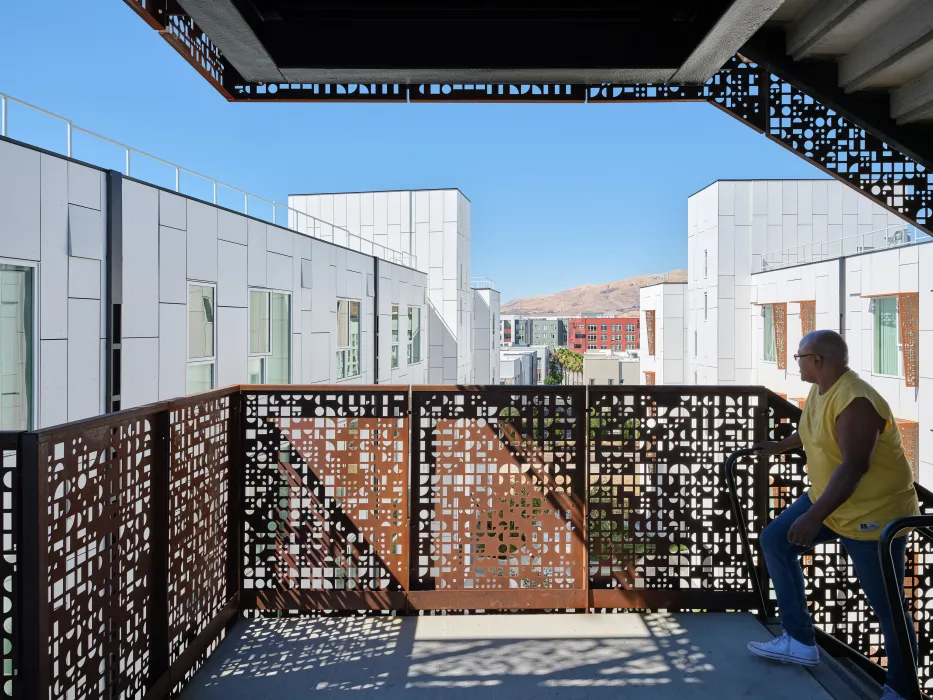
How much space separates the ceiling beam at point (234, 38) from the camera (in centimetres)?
299

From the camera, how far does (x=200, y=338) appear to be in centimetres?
907

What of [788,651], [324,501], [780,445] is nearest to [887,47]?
[780,445]

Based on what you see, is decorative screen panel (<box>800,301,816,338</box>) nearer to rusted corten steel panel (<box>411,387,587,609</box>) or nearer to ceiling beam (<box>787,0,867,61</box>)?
ceiling beam (<box>787,0,867,61</box>)

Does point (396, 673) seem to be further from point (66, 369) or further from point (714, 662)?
point (66, 369)

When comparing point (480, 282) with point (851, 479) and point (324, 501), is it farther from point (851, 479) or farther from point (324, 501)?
point (851, 479)

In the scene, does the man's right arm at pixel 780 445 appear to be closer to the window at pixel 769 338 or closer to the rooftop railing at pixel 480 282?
the window at pixel 769 338

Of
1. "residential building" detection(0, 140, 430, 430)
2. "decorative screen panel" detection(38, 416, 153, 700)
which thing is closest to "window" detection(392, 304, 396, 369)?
"residential building" detection(0, 140, 430, 430)

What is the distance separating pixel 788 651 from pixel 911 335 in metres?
14.1

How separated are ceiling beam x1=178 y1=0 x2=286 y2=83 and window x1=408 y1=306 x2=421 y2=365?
17595mm

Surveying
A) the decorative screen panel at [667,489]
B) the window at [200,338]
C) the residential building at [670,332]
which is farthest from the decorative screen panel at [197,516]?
the residential building at [670,332]

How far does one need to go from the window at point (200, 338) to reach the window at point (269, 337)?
4.40ft

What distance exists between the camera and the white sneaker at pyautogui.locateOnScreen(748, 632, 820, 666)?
3156 millimetres

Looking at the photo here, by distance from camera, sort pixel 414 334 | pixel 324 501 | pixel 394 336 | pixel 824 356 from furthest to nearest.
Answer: pixel 414 334 → pixel 394 336 → pixel 324 501 → pixel 824 356

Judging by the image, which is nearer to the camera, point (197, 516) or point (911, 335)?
point (197, 516)
